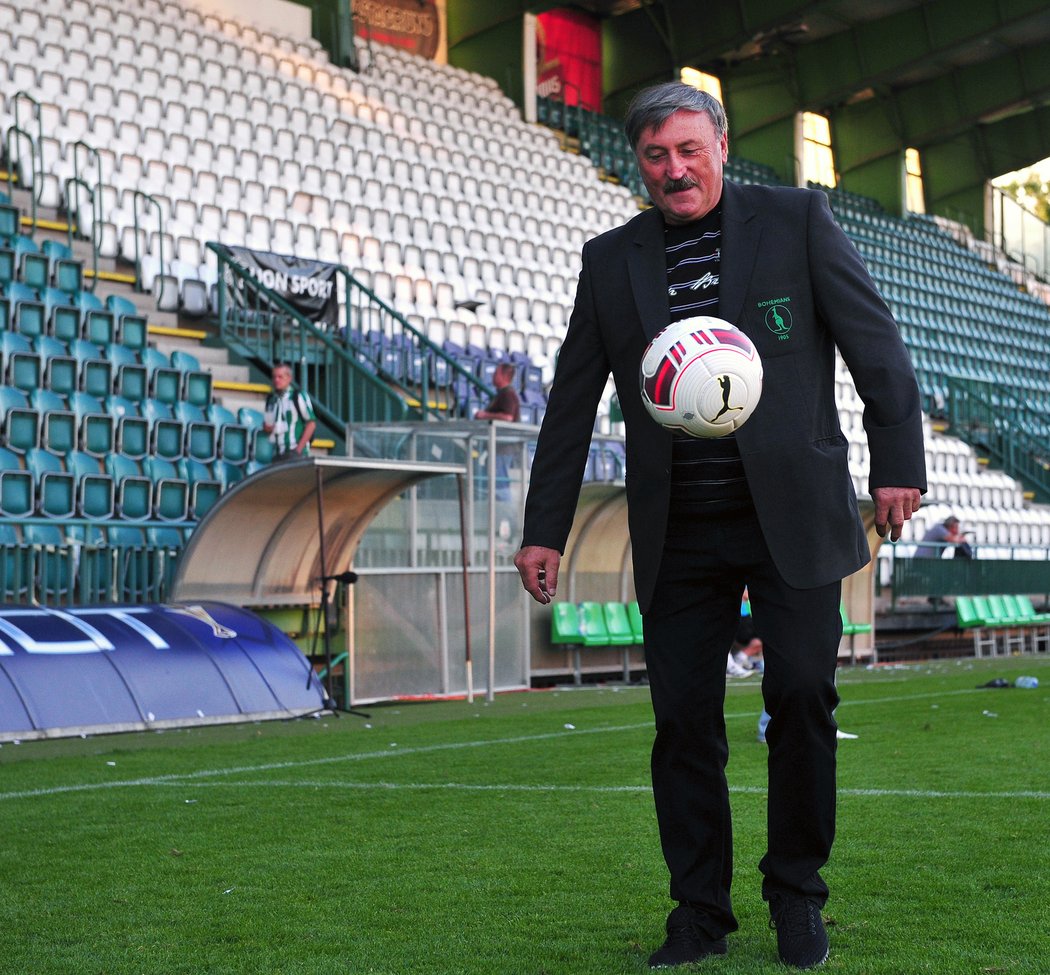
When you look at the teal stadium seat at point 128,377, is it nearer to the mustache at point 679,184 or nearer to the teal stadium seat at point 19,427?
the teal stadium seat at point 19,427

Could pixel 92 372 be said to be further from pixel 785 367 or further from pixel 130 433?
pixel 785 367

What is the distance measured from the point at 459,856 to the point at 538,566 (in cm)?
164

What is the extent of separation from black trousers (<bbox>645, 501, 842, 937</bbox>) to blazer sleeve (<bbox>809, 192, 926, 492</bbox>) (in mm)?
336

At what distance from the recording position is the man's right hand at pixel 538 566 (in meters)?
3.93

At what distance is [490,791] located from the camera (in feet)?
22.9

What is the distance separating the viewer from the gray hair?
12.0 feet

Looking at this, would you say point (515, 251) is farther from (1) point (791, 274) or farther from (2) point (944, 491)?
(1) point (791, 274)

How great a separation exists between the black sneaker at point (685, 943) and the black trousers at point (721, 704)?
3 cm

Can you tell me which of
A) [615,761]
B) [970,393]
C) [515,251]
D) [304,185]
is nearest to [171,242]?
[304,185]

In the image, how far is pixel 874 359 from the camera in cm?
363

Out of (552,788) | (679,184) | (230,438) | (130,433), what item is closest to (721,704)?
(679,184)

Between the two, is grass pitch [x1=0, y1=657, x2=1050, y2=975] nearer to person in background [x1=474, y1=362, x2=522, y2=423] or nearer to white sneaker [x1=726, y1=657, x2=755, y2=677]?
person in background [x1=474, y1=362, x2=522, y2=423]

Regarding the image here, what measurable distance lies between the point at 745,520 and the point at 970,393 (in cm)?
2856

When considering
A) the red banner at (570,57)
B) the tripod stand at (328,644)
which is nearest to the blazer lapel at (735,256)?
the tripod stand at (328,644)
